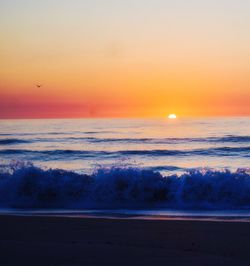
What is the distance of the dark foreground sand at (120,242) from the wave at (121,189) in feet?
13.1

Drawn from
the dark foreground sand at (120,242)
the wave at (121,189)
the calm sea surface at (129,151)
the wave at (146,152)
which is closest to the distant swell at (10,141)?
the calm sea surface at (129,151)

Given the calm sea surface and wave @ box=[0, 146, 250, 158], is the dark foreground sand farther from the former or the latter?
wave @ box=[0, 146, 250, 158]

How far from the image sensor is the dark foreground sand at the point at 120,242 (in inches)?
248

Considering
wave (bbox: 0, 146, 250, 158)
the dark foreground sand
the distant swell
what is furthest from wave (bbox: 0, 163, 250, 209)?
the distant swell

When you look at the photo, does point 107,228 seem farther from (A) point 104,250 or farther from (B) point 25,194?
(B) point 25,194

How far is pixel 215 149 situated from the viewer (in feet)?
104

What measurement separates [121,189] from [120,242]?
697 centimetres

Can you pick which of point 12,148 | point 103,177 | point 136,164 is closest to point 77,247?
point 103,177

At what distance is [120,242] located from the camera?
755 cm

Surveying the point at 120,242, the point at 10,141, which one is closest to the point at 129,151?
the point at 10,141

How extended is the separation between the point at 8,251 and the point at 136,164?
64.1 feet

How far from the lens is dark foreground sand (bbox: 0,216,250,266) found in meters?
6.30

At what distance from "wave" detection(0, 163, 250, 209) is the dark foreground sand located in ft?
13.1

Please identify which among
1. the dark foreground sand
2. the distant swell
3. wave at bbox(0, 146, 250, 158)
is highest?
the distant swell
